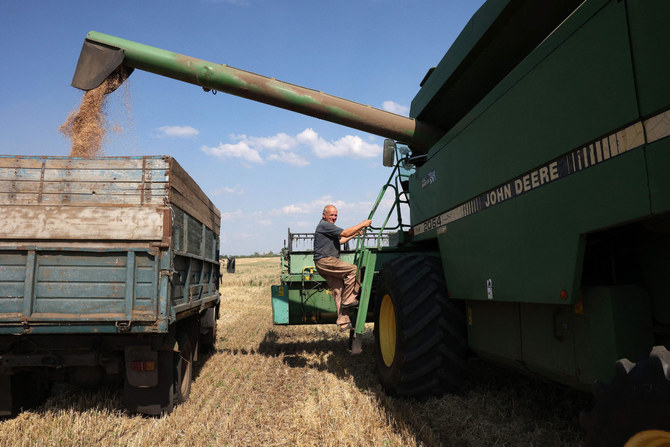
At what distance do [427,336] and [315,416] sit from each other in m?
1.24

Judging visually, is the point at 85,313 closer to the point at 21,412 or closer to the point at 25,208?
the point at 25,208

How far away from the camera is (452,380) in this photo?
3.84 m

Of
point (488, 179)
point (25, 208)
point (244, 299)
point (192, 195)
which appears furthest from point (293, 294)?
point (244, 299)

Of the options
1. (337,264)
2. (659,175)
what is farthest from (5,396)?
(659,175)

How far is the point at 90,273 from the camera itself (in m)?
3.78

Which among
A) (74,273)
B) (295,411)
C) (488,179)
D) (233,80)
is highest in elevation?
(233,80)

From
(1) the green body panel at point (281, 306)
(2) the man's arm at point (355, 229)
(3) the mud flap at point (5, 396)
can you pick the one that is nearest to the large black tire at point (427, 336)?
(2) the man's arm at point (355, 229)

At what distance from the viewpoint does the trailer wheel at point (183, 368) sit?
4.30m

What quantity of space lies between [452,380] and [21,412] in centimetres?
399

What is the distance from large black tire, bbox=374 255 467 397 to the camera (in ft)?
12.5

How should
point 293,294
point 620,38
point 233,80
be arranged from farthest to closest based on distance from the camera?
point 293,294, point 233,80, point 620,38

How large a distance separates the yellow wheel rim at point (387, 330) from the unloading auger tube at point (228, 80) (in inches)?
71.8

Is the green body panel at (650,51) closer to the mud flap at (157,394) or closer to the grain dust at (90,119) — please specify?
the mud flap at (157,394)

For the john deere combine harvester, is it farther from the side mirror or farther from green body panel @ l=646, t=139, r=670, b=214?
the side mirror
